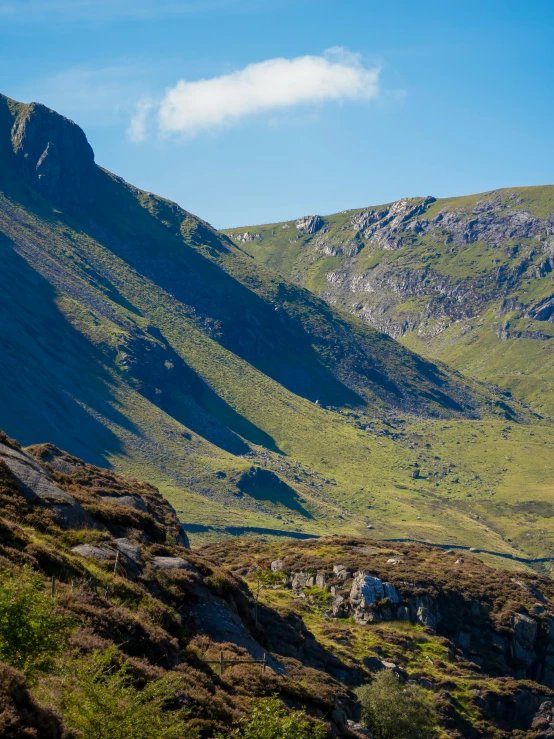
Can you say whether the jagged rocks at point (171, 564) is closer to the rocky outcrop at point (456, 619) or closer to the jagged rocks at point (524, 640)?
the rocky outcrop at point (456, 619)

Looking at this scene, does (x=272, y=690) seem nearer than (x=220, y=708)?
No

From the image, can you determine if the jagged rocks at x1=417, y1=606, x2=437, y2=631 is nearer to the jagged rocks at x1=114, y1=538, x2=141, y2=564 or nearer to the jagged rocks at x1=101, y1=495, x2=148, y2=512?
the jagged rocks at x1=101, y1=495, x2=148, y2=512

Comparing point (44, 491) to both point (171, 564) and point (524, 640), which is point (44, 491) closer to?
point (171, 564)

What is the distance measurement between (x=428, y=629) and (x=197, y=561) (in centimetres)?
4901

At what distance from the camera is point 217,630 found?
43.6 metres

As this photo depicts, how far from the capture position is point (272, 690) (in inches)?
1572

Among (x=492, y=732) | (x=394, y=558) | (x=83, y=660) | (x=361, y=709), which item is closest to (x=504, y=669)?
(x=492, y=732)

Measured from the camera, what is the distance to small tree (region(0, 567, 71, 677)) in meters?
25.6

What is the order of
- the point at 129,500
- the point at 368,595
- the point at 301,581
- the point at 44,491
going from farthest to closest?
the point at 301,581 < the point at 368,595 < the point at 129,500 < the point at 44,491

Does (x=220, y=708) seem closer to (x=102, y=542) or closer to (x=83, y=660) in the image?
(x=83, y=660)

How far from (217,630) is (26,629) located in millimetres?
18931

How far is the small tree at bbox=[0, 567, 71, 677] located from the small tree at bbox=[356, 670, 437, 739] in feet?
127

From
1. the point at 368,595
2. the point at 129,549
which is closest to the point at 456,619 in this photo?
the point at 368,595

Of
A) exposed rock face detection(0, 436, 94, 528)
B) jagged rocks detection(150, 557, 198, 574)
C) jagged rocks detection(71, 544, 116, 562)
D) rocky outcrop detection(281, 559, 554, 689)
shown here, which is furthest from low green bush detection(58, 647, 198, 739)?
rocky outcrop detection(281, 559, 554, 689)
